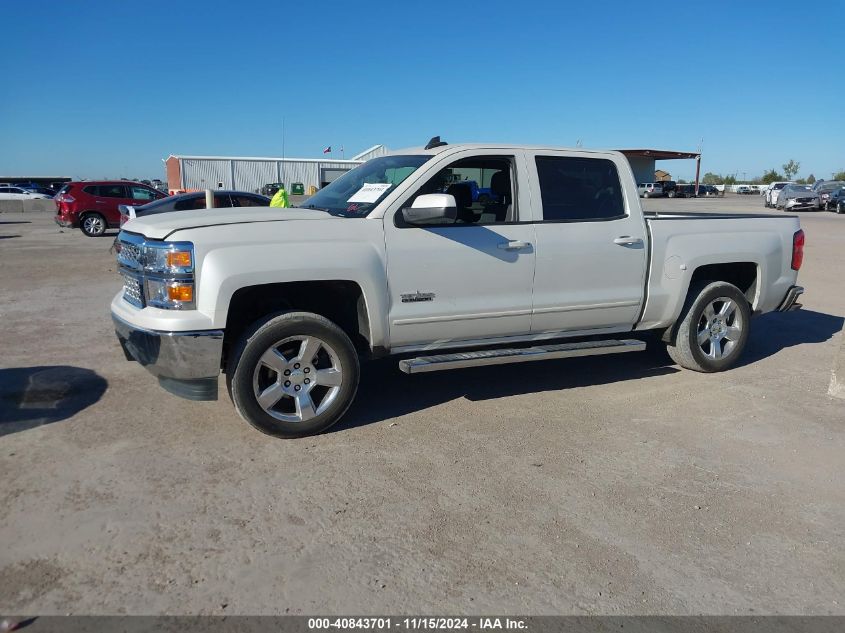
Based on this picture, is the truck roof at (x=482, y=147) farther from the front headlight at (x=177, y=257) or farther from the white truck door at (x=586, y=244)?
the front headlight at (x=177, y=257)

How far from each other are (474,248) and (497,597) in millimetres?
2606

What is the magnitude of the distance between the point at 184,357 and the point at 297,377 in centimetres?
72

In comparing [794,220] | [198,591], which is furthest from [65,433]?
[794,220]

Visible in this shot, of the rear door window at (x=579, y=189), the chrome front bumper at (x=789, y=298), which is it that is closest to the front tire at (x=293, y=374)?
the rear door window at (x=579, y=189)

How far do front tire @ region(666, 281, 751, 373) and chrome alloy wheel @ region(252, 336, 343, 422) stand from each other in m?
3.16

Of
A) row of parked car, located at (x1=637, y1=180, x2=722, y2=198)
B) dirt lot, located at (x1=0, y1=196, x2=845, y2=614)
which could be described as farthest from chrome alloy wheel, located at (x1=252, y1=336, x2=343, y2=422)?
row of parked car, located at (x1=637, y1=180, x2=722, y2=198)

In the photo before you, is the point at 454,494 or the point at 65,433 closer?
the point at 454,494

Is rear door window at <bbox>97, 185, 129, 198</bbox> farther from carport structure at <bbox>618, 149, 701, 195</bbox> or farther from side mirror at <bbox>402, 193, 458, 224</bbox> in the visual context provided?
carport structure at <bbox>618, 149, 701, 195</bbox>

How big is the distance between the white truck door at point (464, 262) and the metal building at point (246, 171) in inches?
1709

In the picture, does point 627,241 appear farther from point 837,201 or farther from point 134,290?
point 837,201

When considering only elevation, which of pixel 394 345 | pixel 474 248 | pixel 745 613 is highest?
pixel 474 248

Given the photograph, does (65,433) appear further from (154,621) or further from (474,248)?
(474,248)

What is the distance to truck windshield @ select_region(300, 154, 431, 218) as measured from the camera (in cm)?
484

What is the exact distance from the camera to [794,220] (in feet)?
21.4
